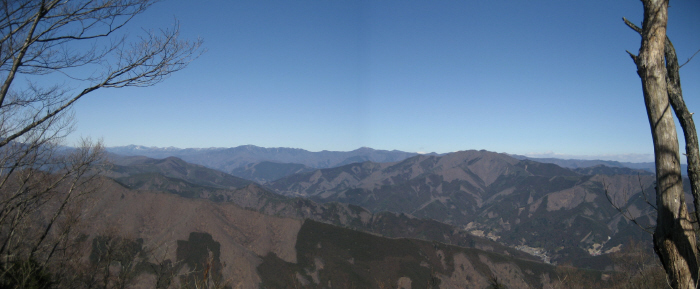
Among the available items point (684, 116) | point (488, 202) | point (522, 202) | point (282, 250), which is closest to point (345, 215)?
point (282, 250)

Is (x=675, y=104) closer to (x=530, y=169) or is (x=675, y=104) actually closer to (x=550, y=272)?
(x=550, y=272)

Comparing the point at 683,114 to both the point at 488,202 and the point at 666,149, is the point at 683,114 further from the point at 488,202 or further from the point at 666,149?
the point at 488,202

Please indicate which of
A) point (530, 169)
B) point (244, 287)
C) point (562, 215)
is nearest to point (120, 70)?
point (244, 287)

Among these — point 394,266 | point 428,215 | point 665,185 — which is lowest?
point 428,215

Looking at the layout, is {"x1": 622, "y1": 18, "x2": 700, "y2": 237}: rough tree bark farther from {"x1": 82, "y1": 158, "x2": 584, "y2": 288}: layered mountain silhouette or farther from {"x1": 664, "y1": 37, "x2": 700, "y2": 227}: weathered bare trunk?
{"x1": 82, "y1": 158, "x2": 584, "y2": 288}: layered mountain silhouette

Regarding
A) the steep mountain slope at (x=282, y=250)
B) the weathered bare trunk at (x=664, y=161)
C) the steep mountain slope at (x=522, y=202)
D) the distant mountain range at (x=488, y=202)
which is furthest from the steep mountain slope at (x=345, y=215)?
the weathered bare trunk at (x=664, y=161)

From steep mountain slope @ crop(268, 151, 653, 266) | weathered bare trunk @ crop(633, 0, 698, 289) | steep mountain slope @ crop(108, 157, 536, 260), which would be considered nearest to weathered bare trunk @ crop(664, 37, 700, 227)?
weathered bare trunk @ crop(633, 0, 698, 289)
